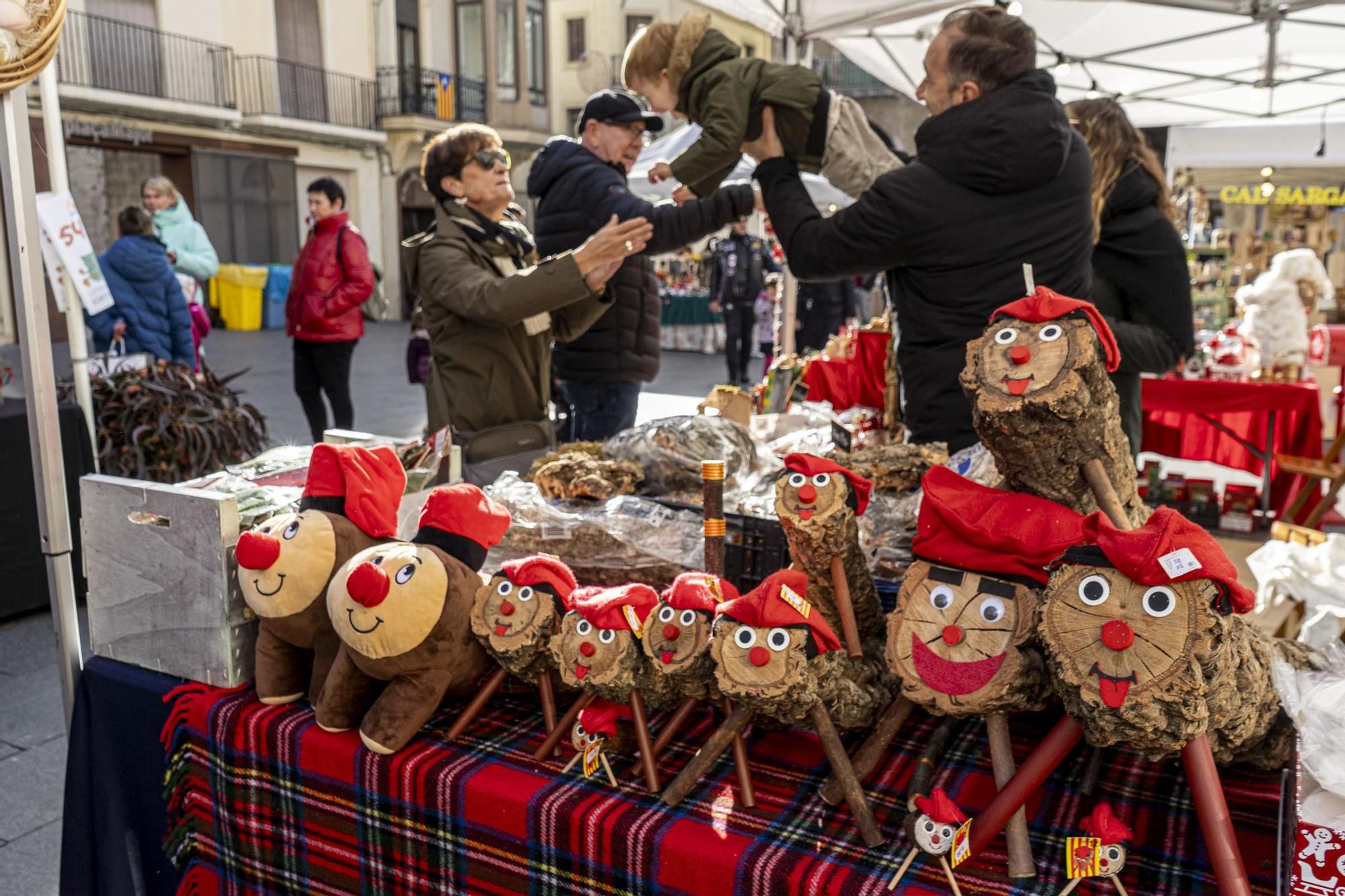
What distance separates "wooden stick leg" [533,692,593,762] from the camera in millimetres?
1142

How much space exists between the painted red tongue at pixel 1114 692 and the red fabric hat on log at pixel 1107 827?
12 cm

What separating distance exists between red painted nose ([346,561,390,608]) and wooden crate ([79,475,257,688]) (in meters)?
0.31

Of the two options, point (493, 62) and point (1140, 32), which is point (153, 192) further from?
point (493, 62)

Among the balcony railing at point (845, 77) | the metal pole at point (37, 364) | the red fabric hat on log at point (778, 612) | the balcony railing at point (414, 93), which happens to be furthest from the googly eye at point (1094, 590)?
the balcony railing at point (845, 77)

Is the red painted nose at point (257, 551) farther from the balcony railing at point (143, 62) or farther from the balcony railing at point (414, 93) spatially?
the balcony railing at point (414, 93)

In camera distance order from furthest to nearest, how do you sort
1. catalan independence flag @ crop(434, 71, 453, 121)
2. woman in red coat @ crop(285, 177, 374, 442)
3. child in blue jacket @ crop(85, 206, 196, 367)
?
catalan independence flag @ crop(434, 71, 453, 121) → child in blue jacket @ crop(85, 206, 196, 367) → woman in red coat @ crop(285, 177, 374, 442)

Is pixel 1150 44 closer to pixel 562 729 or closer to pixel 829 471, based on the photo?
pixel 829 471

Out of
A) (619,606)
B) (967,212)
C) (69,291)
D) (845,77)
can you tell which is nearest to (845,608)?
(619,606)

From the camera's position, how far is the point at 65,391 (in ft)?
12.5

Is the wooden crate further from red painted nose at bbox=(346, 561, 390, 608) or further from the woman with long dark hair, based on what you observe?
the woman with long dark hair

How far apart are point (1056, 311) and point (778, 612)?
392 millimetres

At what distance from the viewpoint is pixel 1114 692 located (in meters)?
0.83

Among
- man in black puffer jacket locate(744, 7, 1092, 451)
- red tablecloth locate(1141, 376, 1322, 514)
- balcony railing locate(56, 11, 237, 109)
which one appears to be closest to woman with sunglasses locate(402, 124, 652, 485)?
man in black puffer jacket locate(744, 7, 1092, 451)

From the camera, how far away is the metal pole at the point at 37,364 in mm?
1525
